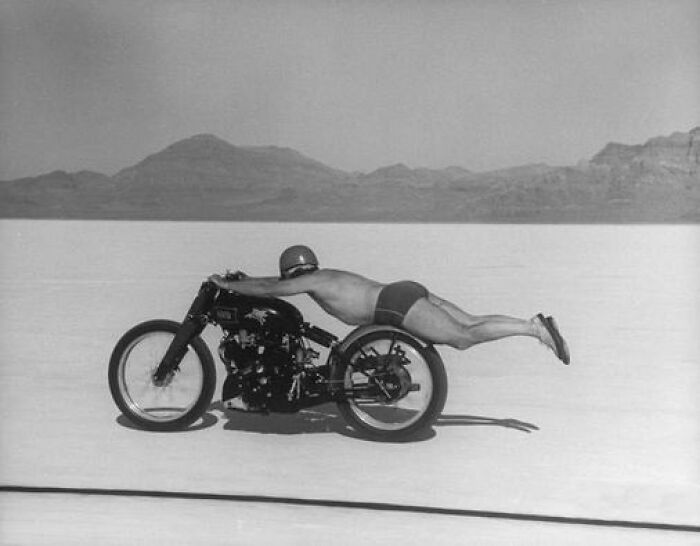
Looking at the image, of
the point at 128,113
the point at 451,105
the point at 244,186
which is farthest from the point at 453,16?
the point at 128,113

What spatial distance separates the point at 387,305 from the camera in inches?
158

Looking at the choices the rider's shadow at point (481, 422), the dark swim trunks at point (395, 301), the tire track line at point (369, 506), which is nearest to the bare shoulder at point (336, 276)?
the dark swim trunks at point (395, 301)

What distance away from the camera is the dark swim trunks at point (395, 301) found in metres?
3.97

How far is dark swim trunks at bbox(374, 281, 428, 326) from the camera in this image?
156 inches

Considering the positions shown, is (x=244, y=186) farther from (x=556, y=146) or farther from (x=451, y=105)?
(x=556, y=146)

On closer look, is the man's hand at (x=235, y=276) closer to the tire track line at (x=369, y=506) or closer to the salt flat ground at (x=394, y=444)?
the salt flat ground at (x=394, y=444)

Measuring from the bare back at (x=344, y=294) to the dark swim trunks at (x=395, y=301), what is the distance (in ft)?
0.16

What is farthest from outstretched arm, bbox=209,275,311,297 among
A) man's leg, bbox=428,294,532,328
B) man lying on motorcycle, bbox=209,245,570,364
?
man's leg, bbox=428,294,532,328

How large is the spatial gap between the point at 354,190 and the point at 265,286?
780 mm

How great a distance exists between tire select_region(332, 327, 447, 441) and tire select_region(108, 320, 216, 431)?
655 mm

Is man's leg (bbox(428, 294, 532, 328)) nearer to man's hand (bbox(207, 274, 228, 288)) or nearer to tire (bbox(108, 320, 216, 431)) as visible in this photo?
man's hand (bbox(207, 274, 228, 288))

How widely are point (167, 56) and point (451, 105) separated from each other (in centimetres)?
145

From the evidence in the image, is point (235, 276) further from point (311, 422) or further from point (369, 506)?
point (369, 506)

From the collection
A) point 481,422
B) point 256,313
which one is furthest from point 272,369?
point 481,422
